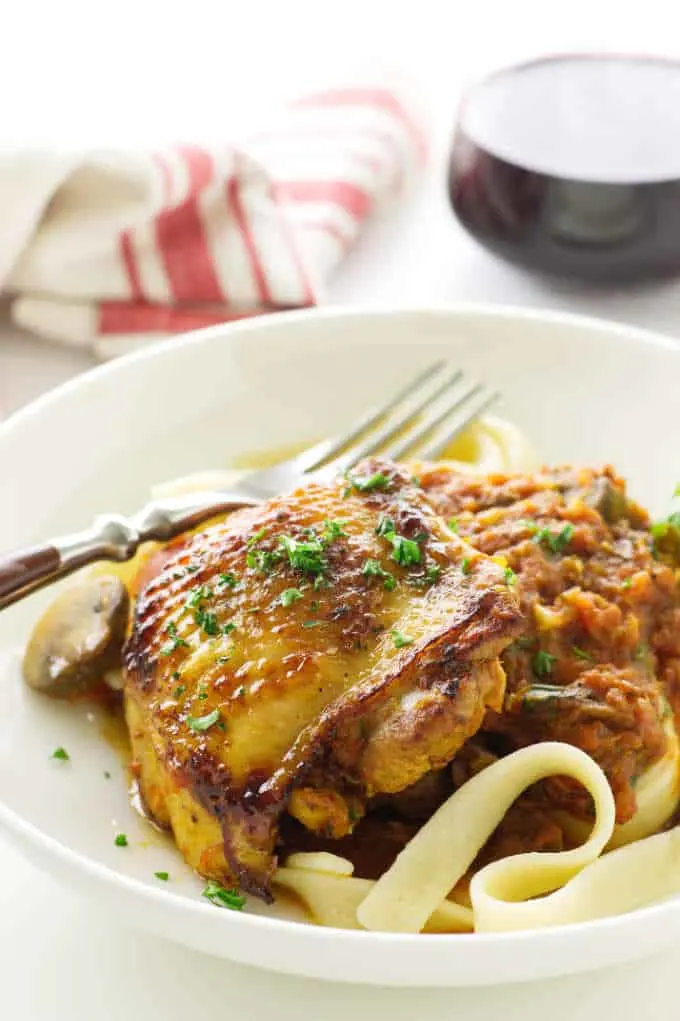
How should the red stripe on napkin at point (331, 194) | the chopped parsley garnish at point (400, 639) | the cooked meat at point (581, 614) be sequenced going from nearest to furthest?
the chopped parsley garnish at point (400, 639)
the cooked meat at point (581, 614)
the red stripe on napkin at point (331, 194)

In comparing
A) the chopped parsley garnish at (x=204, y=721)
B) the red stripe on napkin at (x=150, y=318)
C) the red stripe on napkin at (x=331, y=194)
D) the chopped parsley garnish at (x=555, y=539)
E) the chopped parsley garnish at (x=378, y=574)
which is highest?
the chopped parsley garnish at (x=378, y=574)

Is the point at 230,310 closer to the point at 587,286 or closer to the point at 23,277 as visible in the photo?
the point at 23,277

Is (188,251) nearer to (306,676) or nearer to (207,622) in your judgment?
(207,622)

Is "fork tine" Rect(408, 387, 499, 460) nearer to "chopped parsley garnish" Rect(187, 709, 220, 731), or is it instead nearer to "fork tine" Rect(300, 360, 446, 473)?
"fork tine" Rect(300, 360, 446, 473)

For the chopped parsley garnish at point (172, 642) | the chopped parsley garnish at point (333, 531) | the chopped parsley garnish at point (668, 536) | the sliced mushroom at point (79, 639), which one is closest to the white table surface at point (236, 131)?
the sliced mushroom at point (79, 639)

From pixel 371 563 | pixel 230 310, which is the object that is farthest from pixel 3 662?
pixel 230 310

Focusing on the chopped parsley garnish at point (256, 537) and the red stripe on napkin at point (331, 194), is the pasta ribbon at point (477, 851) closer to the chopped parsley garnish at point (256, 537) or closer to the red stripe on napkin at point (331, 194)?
the chopped parsley garnish at point (256, 537)
